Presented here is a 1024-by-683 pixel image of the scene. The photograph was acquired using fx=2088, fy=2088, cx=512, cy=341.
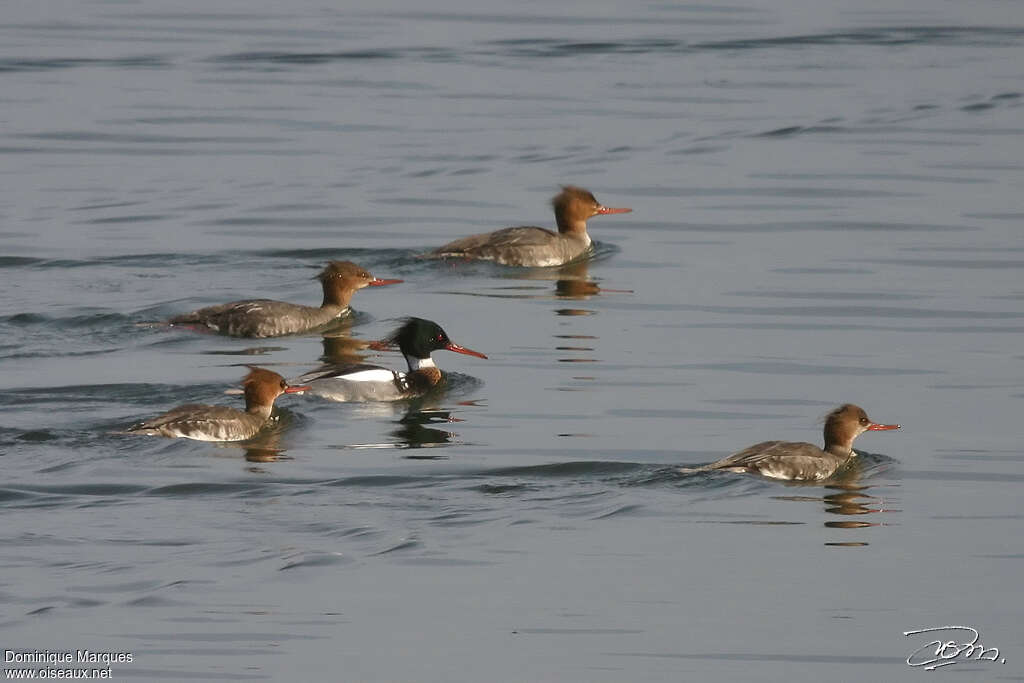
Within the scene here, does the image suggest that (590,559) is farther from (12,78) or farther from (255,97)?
(12,78)

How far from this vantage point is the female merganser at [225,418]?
12039 mm

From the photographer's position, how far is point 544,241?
18.6 m

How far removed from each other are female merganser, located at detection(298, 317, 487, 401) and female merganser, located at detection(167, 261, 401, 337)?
3.79ft

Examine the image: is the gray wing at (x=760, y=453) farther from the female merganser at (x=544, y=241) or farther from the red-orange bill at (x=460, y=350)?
the female merganser at (x=544, y=241)

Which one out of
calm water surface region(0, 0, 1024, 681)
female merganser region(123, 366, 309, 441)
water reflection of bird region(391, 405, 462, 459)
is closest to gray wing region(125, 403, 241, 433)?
female merganser region(123, 366, 309, 441)

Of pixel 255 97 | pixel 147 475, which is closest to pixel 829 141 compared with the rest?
pixel 255 97

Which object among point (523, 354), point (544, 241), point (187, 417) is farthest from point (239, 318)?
point (544, 241)

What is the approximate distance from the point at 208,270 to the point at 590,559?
8502mm

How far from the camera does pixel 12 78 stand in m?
27.9
